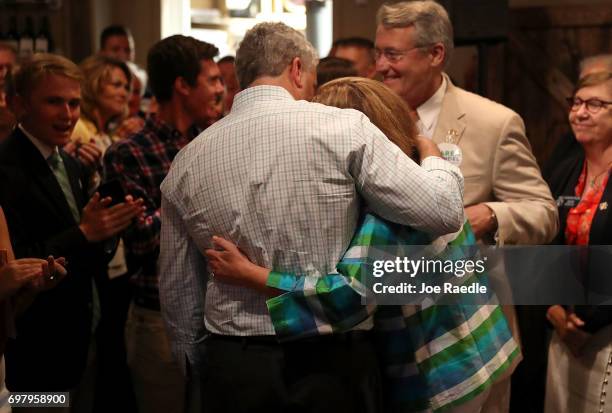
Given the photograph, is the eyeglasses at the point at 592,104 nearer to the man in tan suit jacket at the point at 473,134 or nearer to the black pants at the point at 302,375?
the man in tan suit jacket at the point at 473,134

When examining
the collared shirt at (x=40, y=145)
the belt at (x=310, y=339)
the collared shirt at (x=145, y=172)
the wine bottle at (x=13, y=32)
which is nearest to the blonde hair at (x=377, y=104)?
the belt at (x=310, y=339)

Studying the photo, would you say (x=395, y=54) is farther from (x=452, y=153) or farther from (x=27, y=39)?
(x=27, y=39)

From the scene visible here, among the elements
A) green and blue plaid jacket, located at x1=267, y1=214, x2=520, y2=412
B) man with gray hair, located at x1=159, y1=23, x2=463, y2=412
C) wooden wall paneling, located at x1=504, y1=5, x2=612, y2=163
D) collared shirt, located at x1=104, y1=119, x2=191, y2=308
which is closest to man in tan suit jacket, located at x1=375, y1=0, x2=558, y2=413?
green and blue plaid jacket, located at x1=267, y1=214, x2=520, y2=412

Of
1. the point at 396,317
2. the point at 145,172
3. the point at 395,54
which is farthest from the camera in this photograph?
the point at 145,172

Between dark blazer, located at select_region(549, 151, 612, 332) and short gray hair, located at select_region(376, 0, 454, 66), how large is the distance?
0.65 metres

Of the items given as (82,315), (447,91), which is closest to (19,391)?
(82,315)

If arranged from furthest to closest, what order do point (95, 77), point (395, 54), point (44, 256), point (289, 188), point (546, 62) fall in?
point (546, 62) < point (95, 77) < point (395, 54) < point (44, 256) < point (289, 188)

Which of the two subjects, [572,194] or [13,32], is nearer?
[572,194]

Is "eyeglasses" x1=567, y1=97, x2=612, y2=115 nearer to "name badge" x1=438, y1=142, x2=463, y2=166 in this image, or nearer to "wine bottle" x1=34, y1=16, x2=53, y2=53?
"name badge" x1=438, y1=142, x2=463, y2=166

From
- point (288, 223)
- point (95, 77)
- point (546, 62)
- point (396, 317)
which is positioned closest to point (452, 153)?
point (396, 317)

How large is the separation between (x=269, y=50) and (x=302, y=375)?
2.42 ft

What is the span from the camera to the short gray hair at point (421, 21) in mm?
2750

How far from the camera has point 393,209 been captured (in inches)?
75.0

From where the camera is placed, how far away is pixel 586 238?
284 centimetres
